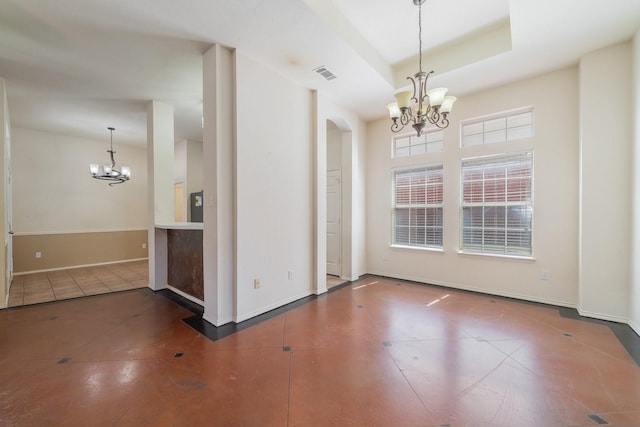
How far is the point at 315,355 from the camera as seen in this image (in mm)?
2336

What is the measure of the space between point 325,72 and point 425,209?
2.89m

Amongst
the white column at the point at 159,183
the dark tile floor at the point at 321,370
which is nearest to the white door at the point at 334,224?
the dark tile floor at the point at 321,370

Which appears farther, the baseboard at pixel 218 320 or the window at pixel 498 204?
the window at pixel 498 204

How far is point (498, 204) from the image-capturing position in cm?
395

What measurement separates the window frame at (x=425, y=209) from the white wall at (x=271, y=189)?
6.20 feet

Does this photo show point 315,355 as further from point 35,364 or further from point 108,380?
point 35,364

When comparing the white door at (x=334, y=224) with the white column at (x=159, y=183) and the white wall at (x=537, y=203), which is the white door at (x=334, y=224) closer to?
the white wall at (x=537, y=203)

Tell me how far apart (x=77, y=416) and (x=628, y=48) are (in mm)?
6104

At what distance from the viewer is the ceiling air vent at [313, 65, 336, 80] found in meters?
3.36

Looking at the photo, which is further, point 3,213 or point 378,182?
point 378,182

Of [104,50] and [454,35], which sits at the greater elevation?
[454,35]

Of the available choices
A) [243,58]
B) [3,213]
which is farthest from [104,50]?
[3,213]

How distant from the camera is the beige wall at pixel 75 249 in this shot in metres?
5.49

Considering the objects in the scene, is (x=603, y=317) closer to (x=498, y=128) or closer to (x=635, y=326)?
(x=635, y=326)
